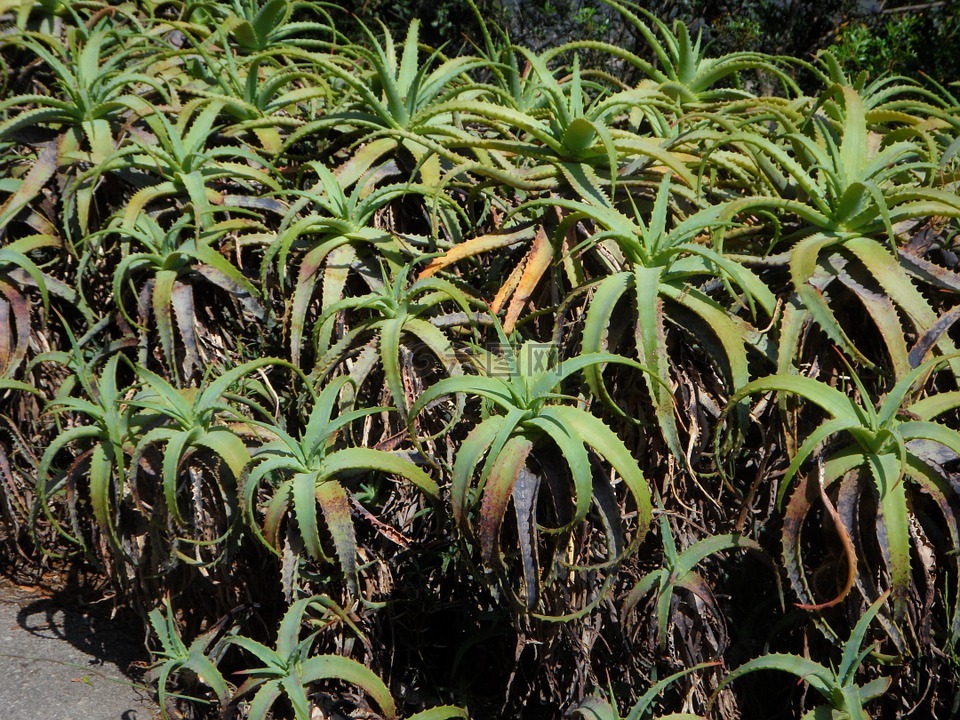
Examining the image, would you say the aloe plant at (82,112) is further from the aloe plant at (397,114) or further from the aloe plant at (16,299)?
the aloe plant at (397,114)

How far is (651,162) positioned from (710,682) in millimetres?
1096

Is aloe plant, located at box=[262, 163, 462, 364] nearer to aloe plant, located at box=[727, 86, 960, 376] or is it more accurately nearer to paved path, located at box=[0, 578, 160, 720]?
aloe plant, located at box=[727, 86, 960, 376]

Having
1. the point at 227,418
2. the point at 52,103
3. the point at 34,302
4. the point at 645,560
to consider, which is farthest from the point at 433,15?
the point at 645,560

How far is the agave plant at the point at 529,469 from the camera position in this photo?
58.3 inches

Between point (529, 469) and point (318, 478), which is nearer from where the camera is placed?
point (529, 469)

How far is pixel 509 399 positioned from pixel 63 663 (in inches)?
51.2

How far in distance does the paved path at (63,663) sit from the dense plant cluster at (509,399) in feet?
0.53

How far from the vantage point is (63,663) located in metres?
2.07

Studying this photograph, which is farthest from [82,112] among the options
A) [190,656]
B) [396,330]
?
[190,656]

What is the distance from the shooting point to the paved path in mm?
1932

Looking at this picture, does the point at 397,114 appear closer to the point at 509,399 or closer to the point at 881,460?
the point at 509,399

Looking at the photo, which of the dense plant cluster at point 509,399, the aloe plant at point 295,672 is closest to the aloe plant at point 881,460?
the dense plant cluster at point 509,399

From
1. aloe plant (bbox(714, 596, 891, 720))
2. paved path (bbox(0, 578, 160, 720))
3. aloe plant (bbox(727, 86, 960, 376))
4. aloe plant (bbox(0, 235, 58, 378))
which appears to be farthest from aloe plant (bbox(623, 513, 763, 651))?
aloe plant (bbox(0, 235, 58, 378))

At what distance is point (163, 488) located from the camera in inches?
70.1
